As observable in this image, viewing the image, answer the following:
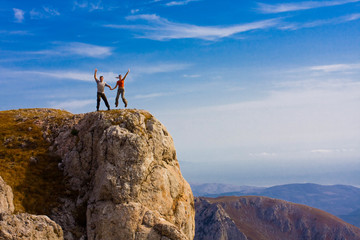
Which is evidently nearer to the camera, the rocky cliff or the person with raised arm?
the rocky cliff

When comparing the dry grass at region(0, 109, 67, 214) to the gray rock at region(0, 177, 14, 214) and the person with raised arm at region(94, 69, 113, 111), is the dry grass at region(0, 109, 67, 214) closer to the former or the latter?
the gray rock at region(0, 177, 14, 214)

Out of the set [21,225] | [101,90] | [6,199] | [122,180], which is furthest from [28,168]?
[101,90]

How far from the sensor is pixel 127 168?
97.2ft

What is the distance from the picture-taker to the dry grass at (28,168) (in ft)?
95.4

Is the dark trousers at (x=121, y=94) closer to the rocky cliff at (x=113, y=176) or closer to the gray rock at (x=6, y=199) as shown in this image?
the rocky cliff at (x=113, y=176)

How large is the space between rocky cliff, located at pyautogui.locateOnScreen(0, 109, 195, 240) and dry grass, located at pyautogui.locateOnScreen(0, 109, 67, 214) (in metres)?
0.13

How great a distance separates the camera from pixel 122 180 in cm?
2905

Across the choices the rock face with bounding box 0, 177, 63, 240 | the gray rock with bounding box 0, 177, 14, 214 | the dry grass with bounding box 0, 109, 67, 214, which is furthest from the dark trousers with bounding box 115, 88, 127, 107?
the rock face with bounding box 0, 177, 63, 240

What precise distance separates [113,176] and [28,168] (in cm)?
935

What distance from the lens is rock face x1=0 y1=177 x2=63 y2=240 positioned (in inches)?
958

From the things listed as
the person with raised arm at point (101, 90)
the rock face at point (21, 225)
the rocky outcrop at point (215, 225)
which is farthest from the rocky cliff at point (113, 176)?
the rocky outcrop at point (215, 225)

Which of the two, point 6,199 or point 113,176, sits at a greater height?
point 113,176

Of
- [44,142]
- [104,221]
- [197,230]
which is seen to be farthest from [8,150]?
[197,230]

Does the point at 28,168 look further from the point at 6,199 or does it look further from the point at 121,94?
the point at 121,94
